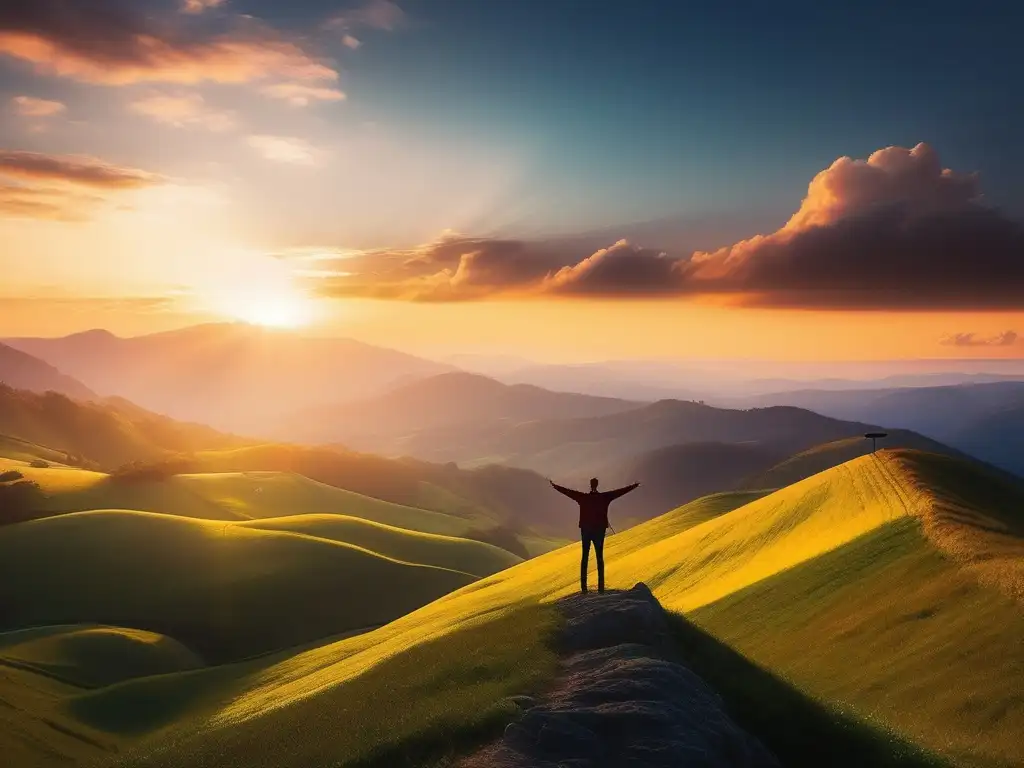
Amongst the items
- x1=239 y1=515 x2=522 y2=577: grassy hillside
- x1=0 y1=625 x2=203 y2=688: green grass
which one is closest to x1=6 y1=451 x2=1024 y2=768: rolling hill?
x1=0 y1=625 x2=203 y2=688: green grass

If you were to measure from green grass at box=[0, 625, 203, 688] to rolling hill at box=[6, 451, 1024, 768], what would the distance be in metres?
8.08

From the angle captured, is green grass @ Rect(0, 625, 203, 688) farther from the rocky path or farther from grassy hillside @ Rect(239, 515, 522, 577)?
the rocky path

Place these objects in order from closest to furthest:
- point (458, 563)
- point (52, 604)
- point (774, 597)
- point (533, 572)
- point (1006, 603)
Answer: point (1006, 603)
point (774, 597)
point (533, 572)
point (52, 604)
point (458, 563)

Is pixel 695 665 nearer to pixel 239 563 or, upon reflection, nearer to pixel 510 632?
pixel 510 632

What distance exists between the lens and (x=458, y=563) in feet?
453

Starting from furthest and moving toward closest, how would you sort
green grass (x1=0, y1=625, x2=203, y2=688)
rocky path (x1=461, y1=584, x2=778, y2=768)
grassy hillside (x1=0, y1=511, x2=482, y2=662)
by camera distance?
grassy hillside (x1=0, y1=511, x2=482, y2=662), green grass (x1=0, y1=625, x2=203, y2=688), rocky path (x1=461, y1=584, x2=778, y2=768)

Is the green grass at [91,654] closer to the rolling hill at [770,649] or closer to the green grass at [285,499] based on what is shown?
the rolling hill at [770,649]

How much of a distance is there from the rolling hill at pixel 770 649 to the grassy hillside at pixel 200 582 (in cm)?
3538

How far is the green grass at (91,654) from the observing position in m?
64.6

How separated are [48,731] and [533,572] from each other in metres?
40.6

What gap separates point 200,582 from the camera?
10131 centimetres

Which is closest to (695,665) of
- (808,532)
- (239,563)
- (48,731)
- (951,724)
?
(951,724)

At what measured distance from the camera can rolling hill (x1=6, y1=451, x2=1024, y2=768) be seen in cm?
2156

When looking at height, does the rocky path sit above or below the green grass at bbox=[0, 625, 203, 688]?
above
